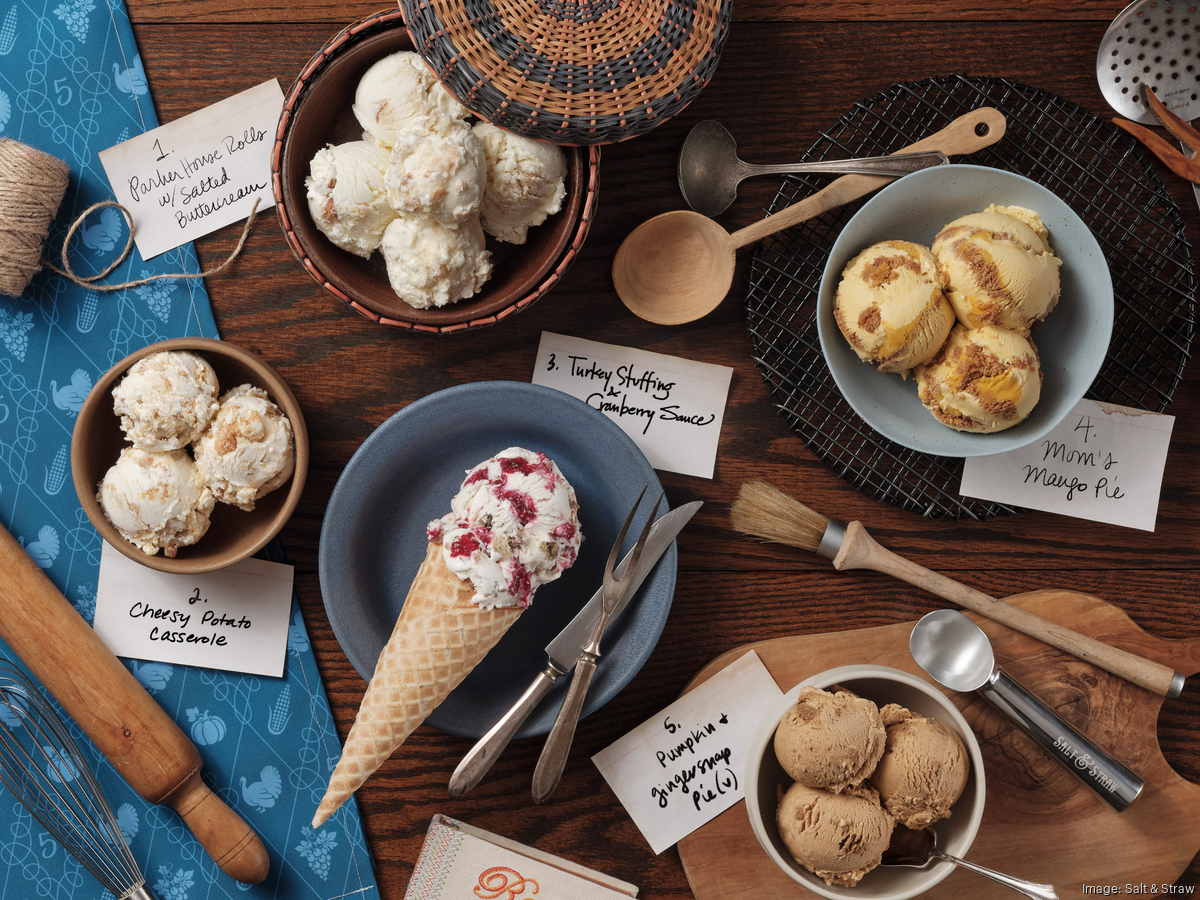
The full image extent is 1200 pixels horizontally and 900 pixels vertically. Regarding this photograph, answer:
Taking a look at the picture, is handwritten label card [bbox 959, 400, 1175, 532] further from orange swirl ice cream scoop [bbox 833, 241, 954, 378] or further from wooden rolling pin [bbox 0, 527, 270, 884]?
wooden rolling pin [bbox 0, 527, 270, 884]

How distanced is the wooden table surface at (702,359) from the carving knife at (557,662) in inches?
4.6

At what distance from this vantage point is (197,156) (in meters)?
1.21

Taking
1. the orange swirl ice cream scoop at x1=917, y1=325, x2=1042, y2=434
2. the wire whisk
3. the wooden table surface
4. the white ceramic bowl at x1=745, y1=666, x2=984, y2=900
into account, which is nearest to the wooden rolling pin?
the wire whisk

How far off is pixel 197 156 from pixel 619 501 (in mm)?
870

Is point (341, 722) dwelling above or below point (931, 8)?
below

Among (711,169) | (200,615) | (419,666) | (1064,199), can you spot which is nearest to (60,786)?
(200,615)

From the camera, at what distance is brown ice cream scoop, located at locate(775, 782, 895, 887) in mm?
1028

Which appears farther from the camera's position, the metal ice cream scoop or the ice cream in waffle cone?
the metal ice cream scoop

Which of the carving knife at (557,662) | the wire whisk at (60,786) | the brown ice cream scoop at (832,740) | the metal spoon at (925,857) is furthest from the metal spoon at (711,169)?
the wire whisk at (60,786)

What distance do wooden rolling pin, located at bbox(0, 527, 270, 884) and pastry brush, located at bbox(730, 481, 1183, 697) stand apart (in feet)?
3.14

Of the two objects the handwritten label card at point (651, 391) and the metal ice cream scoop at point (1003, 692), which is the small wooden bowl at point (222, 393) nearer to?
the handwritten label card at point (651, 391)

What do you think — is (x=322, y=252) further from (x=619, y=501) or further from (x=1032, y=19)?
(x=1032, y=19)

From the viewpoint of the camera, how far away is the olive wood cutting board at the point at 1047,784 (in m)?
1.21

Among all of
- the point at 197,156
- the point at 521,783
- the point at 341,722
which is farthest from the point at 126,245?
the point at 521,783
